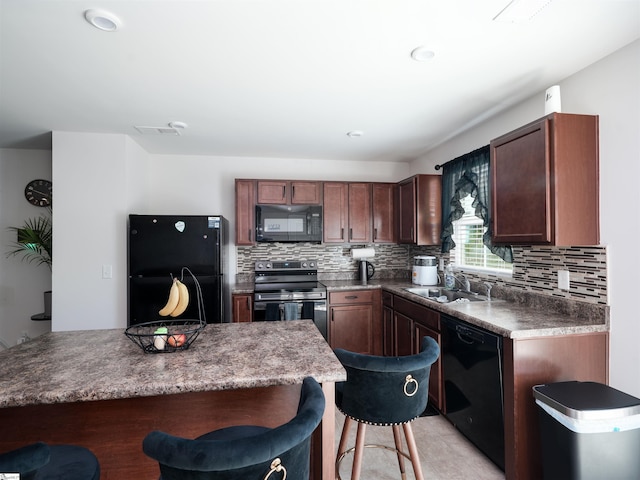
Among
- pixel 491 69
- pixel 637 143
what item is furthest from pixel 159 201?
pixel 637 143

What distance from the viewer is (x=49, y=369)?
3.99 ft

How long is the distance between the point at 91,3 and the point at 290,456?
1.94m

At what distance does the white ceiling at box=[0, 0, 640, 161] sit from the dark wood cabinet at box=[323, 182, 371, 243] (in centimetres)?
94

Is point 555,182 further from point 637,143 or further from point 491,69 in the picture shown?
point 491,69

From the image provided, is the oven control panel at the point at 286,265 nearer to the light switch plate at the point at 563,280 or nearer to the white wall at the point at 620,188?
the light switch plate at the point at 563,280

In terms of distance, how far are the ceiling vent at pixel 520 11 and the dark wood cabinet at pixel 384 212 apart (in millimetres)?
2439

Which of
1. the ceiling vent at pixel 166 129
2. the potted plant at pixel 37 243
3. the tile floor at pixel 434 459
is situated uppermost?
the ceiling vent at pixel 166 129

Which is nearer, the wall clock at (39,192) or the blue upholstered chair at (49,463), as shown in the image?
the blue upholstered chair at (49,463)

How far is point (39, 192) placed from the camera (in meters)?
3.51

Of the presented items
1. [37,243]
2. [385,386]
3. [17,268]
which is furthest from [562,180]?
[17,268]

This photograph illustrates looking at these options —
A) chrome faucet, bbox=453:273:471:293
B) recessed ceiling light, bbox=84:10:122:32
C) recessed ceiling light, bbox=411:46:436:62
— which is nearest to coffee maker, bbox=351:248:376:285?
chrome faucet, bbox=453:273:471:293

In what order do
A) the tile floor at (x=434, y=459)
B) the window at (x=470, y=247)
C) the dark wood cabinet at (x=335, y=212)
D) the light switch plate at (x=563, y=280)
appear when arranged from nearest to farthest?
1. the tile floor at (x=434, y=459)
2. the light switch plate at (x=563, y=280)
3. the window at (x=470, y=247)
4. the dark wood cabinet at (x=335, y=212)

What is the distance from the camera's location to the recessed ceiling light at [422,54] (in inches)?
69.2

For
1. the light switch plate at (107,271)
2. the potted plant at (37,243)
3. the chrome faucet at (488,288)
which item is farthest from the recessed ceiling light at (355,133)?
the potted plant at (37,243)
